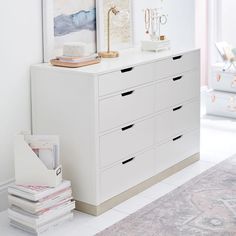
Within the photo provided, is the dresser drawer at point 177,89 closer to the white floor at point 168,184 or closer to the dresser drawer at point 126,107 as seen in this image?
the dresser drawer at point 126,107

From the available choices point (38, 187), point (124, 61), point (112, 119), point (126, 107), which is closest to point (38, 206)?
point (38, 187)

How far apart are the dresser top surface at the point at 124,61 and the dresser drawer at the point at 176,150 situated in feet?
1.83

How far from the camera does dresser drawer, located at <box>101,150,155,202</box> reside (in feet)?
10.5

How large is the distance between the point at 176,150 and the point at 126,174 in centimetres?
58

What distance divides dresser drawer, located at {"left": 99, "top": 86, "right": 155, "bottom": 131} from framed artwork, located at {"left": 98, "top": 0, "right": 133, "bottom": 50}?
0.50m

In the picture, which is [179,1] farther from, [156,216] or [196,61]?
[156,216]

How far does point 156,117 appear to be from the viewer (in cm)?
357

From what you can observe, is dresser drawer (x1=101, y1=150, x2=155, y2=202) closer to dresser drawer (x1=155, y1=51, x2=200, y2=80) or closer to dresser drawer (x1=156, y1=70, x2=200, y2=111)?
dresser drawer (x1=156, y1=70, x2=200, y2=111)

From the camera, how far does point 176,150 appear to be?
3.83m

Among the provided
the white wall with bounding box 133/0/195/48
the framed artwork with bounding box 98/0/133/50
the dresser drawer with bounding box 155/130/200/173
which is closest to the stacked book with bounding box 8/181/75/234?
the dresser drawer with bounding box 155/130/200/173

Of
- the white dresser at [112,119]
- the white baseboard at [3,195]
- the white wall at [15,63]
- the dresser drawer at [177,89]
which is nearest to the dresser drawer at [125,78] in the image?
the white dresser at [112,119]

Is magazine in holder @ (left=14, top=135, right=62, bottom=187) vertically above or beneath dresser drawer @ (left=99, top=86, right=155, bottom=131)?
beneath

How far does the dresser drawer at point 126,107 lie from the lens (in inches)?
123

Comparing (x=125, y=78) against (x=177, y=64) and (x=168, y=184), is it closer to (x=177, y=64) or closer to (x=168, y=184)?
(x=177, y=64)
